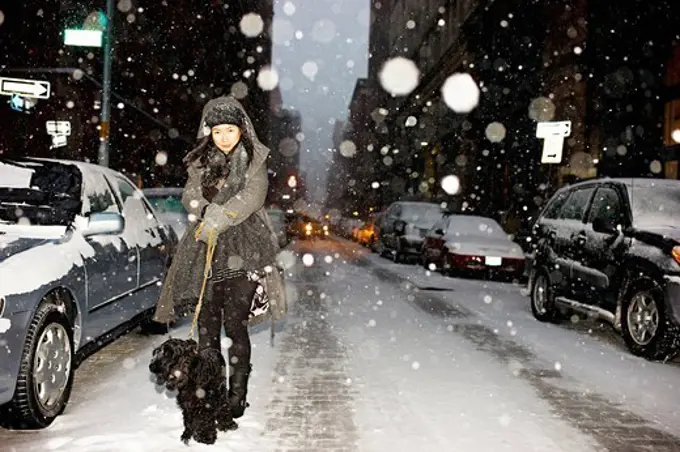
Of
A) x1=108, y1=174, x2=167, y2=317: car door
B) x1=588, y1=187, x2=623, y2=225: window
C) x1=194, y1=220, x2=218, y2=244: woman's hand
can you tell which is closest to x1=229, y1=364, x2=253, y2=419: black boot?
x1=194, y1=220, x2=218, y2=244: woman's hand

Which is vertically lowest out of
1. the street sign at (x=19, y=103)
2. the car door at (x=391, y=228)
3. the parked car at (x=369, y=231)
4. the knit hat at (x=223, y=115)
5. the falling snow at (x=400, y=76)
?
the parked car at (x=369, y=231)

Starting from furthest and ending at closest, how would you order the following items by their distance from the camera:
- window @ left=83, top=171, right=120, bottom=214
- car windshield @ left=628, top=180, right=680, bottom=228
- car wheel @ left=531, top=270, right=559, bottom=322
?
car wheel @ left=531, top=270, right=559, bottom=322
car windshield @ left=628, top=180, right=680, bottom=228
window @ left=83, top=171, right=120, bottom=214

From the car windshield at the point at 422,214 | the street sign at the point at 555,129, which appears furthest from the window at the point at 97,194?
the car windshield at the point at 422,214

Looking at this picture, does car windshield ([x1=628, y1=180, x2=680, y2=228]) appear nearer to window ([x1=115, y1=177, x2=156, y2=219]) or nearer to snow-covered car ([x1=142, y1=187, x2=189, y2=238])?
window ([x1=115, y1=177, x2=156, y2=219])

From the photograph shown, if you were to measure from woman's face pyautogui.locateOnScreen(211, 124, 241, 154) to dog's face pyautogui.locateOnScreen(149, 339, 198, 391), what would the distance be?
1.18 metres

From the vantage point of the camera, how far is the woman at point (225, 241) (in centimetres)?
409

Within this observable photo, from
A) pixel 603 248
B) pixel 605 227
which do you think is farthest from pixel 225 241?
pixel 603 248

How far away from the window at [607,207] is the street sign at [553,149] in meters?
5.62

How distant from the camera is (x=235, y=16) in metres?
62.3

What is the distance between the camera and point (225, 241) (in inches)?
162

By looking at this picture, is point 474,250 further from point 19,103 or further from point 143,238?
point 19,103

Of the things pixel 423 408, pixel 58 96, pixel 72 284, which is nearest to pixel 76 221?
pixel 72 284

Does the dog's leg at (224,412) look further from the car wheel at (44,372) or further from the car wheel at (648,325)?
the car wheel at (648,325)

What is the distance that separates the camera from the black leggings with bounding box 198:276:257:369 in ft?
13.6
